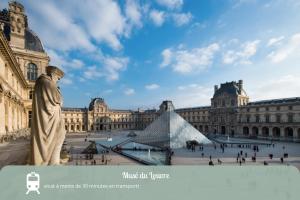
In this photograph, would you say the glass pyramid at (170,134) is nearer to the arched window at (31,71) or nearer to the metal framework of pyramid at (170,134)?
the metal framework of pyramid at (170,134)

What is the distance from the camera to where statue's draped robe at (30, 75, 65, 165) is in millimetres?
3375

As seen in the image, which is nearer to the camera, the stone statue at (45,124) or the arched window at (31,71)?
the stone statue at (45,124)

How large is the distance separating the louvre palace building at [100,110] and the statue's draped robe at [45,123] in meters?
12.6

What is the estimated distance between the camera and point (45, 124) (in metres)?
3.39

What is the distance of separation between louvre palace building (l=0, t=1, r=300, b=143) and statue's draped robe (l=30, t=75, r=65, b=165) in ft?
41.2

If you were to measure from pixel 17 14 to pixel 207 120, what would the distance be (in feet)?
189

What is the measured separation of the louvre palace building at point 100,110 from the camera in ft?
59.2
